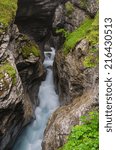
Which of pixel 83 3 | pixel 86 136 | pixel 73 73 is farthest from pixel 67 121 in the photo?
pixel 83 3

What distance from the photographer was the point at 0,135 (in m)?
13.6

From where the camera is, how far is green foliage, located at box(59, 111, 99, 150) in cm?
891

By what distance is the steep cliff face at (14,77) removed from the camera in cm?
1300

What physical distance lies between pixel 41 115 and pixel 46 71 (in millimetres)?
3382

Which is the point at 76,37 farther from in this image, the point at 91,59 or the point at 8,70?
the point at 8,70

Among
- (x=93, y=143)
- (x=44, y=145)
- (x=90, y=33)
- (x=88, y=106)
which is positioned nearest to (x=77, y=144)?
(x=93, y=143)

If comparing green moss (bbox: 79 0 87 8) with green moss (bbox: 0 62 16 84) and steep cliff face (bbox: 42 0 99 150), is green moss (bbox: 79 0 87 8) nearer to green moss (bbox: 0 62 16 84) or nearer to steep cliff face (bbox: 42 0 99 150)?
steep cliff face (bbox: 42 0 99 150)

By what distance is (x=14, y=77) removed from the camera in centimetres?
1325

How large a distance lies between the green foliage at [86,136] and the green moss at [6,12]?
573 centimetres

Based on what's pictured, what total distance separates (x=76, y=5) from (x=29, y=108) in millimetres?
6545

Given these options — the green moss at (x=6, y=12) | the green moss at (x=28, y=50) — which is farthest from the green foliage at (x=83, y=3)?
the green moss at (x=6, y=12)

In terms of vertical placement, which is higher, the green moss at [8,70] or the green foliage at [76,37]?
the green foliage at [76,37]

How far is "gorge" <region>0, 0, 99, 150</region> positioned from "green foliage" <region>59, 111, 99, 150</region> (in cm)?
110

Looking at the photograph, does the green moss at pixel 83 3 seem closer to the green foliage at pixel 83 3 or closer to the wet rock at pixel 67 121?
the green foliage at pixel 83 3
